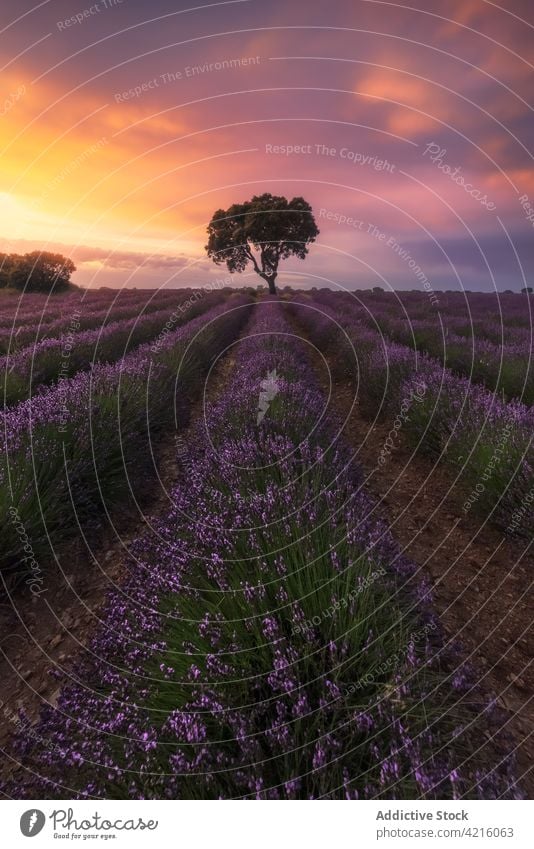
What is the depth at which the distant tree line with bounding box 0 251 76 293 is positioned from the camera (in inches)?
1303

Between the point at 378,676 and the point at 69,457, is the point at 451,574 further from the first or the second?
the point at 69,457

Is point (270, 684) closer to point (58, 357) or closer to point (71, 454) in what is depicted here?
point (71, 454)

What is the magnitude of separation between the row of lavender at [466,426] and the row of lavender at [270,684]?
1.59 meters

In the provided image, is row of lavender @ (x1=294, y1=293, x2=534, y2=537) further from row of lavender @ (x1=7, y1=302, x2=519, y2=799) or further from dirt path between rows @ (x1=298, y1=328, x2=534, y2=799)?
row of lavender @ (x1=7, y1=302, x2=519, y2=799)

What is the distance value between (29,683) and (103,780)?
1.27 m

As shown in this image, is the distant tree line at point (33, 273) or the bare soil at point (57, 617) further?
the distant tree line at point (33, 273)

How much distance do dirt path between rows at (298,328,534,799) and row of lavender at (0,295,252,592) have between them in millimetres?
3076

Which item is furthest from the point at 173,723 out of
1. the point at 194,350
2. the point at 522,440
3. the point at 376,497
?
the point at 194,350

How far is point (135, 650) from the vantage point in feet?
6.47

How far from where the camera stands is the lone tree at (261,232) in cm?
3897

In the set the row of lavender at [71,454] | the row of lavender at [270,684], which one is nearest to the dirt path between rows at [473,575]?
the row of lavender at [270,684]
